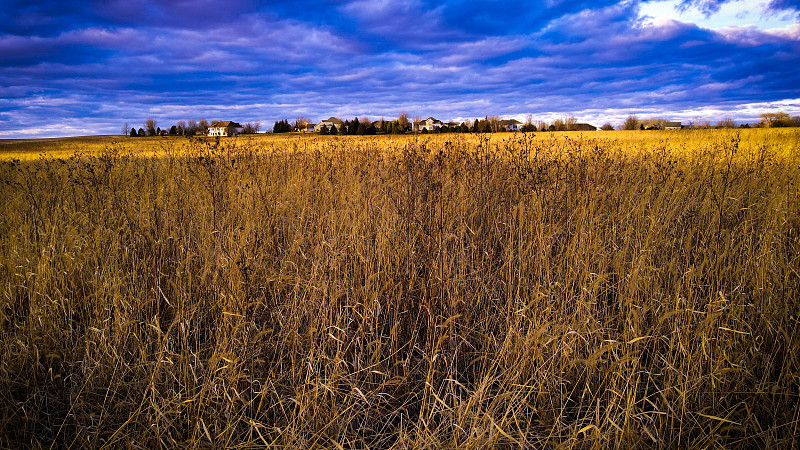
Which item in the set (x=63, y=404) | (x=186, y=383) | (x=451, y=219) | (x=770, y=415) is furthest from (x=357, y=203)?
(x=770, y=415)

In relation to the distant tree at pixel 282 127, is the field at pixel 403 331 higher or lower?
lower

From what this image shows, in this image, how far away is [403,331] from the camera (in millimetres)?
2381

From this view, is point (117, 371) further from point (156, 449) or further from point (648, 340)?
point (648, 340)

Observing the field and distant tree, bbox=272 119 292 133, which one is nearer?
the field

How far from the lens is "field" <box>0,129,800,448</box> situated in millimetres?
1621

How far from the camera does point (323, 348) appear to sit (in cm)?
198

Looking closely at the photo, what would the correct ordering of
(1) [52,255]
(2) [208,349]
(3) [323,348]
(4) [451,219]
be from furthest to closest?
1. (4) [451,219]
2. (1) [52,255]
3. (2) [208,349]
4. (3) [323,348]

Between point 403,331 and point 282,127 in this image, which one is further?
point 282,127

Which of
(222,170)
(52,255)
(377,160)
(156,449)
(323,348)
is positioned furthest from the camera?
(377,160)

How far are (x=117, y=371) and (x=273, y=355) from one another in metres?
0.76

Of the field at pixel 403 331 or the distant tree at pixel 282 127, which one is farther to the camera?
the distant tree at pixel 282 127

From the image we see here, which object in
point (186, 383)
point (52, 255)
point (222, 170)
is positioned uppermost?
point (222, 170)

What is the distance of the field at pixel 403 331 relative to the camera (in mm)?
1621

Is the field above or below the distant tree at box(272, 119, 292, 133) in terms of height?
below
